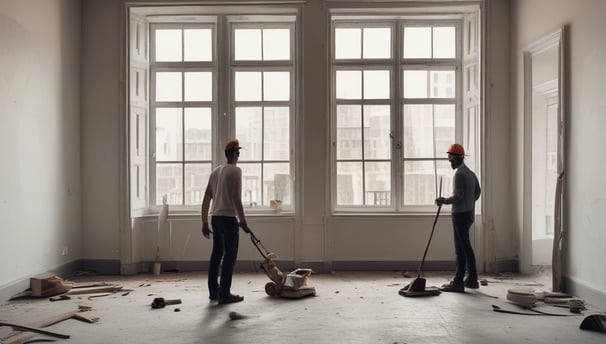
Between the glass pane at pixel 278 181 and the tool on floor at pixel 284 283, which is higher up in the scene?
the glass pane at pixel 278 181

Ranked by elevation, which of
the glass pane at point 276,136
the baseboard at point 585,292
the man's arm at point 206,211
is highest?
the glass pane at point 276,136

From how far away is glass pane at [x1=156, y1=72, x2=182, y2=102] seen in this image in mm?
7977

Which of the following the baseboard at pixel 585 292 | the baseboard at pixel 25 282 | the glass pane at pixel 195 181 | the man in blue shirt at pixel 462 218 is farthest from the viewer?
the glass pane at pixel 195 181

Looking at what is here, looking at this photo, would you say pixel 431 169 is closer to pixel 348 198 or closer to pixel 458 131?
pixel 458 131

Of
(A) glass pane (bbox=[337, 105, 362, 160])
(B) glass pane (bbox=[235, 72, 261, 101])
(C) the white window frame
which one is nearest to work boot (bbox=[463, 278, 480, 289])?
(C) the white window frame

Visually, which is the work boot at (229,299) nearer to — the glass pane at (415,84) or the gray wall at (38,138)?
the gray wall at (38,138)

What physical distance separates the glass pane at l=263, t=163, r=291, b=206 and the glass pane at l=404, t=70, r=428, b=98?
2.03 meters

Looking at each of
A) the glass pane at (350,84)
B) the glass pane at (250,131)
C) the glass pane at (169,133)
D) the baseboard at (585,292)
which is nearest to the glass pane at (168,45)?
the glass pane at (169,133)

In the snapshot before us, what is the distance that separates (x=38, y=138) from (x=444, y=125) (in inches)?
210

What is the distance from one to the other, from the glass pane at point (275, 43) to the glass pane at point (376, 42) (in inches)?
44.5

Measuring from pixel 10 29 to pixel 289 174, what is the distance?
386cm

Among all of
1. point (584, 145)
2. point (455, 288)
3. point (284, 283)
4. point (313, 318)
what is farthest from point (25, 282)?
point (584, 145)

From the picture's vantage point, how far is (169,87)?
7988 millimetres

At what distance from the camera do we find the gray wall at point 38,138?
19.2 feet
